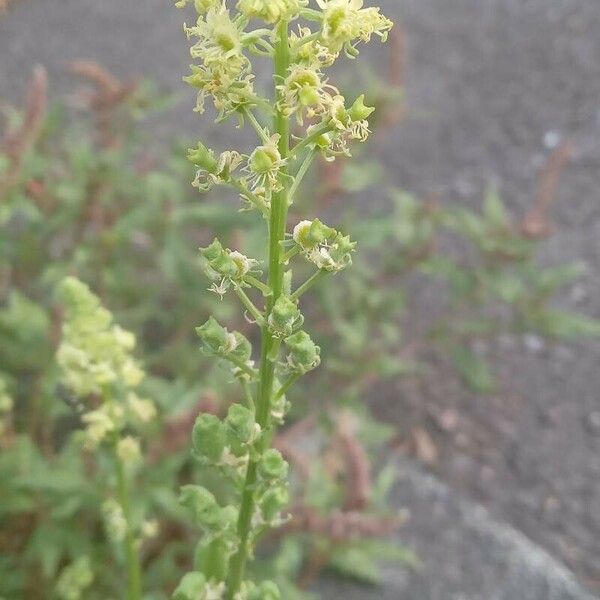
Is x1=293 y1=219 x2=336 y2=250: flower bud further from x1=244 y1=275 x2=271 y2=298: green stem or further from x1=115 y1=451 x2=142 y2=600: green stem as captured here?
x1=115 y1=451 x2=142 y2=600: green stem

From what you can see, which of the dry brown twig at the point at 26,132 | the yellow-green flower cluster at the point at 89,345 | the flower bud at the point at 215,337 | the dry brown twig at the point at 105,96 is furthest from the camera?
the dry brown twig at the point at 105,96

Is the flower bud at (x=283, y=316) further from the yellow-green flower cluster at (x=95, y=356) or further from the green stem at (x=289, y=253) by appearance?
the yellow-green flower cluster at (x=95, y=356)

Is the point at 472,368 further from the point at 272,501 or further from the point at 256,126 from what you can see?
the point at 256,126

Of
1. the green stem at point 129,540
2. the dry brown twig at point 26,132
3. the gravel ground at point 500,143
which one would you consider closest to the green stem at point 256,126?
the green stem at point 129,540

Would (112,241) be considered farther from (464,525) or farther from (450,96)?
(450,96)

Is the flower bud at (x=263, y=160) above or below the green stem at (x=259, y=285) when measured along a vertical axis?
above

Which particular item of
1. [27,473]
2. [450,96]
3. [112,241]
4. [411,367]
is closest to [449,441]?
[411,367]

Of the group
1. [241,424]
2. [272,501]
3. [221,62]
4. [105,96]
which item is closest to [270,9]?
[221,62]

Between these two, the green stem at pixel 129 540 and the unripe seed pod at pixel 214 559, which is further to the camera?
the green stem at pixel 129 540
